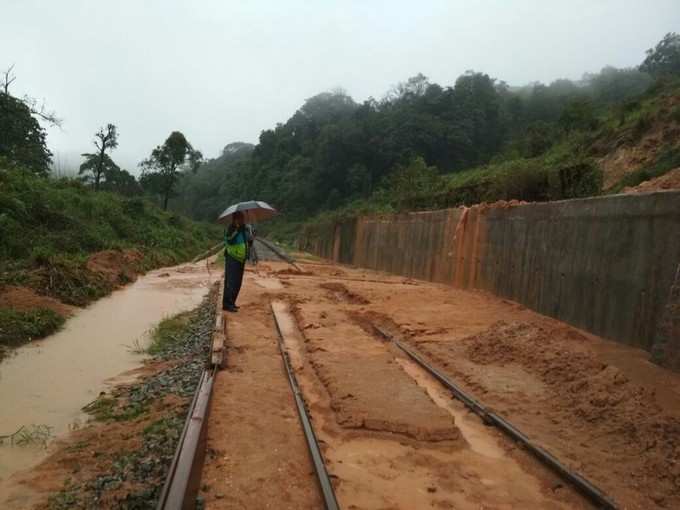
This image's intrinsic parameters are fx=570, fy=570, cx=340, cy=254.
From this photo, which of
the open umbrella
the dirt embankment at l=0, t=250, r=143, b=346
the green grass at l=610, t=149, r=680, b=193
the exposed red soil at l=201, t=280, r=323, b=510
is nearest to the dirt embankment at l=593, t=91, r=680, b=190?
the green grass at l=610, t=149, r=680, b=193

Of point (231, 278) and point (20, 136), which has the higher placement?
point (20, 136)

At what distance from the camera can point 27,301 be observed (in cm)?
997

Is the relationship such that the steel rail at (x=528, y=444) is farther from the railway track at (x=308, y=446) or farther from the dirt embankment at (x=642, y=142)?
the dirt embankment at (x=642, y=142)

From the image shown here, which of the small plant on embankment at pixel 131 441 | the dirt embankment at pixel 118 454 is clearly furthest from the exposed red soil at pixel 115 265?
the dirt embankment at pixel 118 454

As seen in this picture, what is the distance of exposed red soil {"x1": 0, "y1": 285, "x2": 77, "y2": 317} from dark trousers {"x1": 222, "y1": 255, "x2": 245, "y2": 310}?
2.96 m

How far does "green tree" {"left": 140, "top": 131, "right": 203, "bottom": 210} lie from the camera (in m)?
60.1

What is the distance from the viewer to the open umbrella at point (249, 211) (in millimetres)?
10512

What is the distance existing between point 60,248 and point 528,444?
15449mm

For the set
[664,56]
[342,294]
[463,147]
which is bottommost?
[342,294]

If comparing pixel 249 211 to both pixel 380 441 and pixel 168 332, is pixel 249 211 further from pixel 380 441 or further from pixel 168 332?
pixel 380 441

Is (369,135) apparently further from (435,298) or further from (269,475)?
(269,475)

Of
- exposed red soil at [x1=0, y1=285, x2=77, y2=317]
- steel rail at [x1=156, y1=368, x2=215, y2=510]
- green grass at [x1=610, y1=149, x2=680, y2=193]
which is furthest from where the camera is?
green grass at [x1=610, y1=149, x2=680, y2=193]

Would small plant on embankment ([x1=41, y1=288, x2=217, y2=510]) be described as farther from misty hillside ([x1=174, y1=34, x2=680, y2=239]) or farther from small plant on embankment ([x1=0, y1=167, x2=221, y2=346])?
misty hillside ([x1=174, y1=34, x2=680, y2=239])

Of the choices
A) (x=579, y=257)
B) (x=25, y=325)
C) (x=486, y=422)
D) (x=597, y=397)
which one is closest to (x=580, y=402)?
(x=597, y=397)
